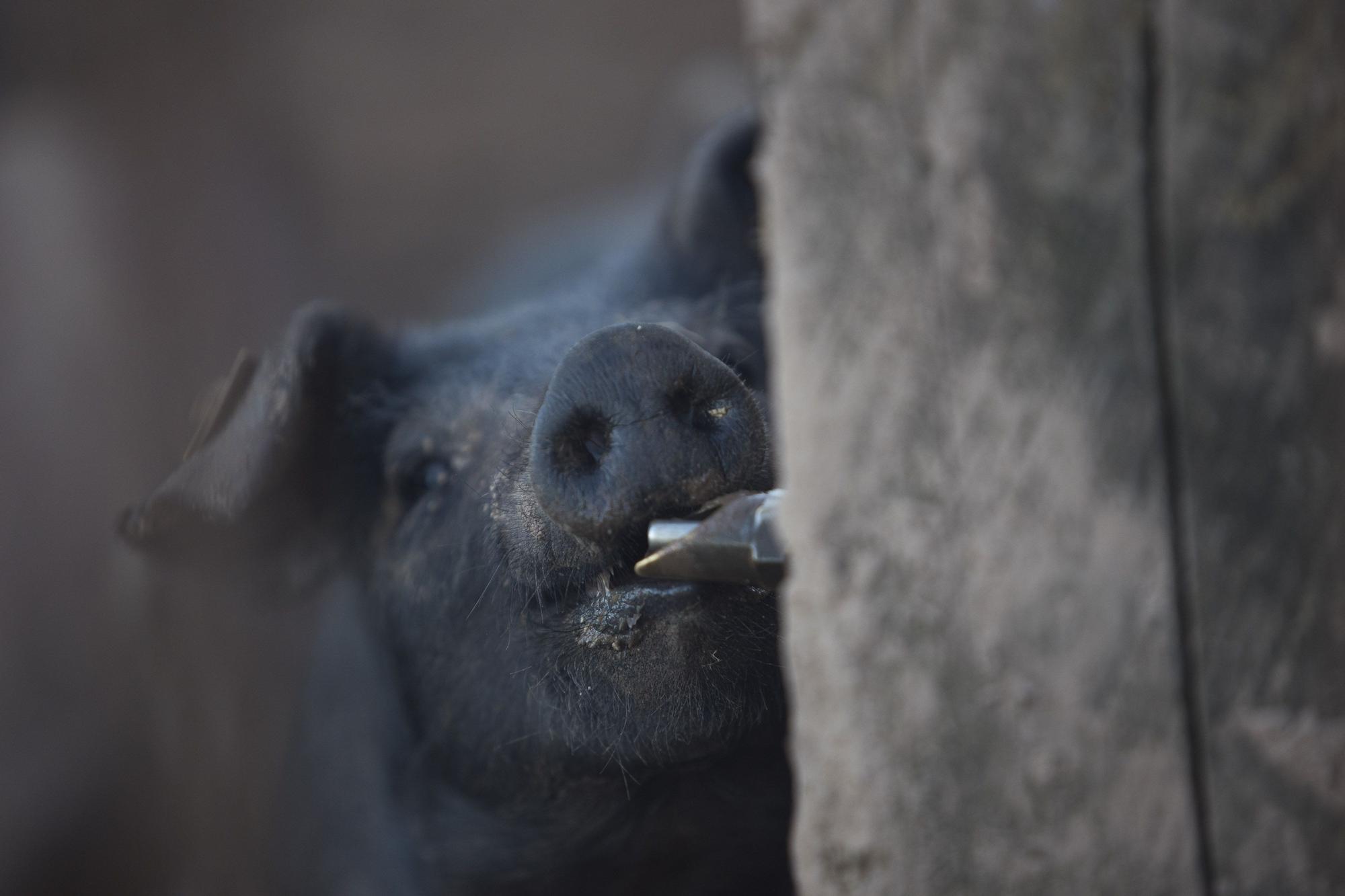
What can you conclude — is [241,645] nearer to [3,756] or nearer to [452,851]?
[452,851]

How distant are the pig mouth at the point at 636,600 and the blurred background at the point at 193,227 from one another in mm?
1411

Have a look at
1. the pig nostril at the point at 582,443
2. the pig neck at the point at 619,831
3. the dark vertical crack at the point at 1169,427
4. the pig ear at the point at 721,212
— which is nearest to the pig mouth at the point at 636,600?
the pig nostril at the point at 582,443

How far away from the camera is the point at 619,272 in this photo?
2.73 metres

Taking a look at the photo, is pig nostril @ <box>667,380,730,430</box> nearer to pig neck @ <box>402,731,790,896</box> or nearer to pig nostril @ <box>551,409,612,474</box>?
pig nostril @ <box>551,409,612,474</box>

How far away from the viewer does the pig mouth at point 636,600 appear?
1.48 metres

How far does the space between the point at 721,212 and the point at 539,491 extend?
1403mm

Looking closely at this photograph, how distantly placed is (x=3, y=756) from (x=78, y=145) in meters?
2.38

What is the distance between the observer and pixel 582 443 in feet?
4.78

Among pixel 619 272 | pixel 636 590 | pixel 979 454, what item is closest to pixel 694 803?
pixel 636 590

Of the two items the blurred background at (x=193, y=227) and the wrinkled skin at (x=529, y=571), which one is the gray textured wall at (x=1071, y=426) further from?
the blurred background at (x=193, y=227)

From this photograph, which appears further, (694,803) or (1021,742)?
(694,803)

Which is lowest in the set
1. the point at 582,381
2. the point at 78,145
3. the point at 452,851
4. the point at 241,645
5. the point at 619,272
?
the point at 452,851

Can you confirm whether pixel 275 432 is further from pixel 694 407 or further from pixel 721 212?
pixel 721 212

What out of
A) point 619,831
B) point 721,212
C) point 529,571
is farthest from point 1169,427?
point 721,212
